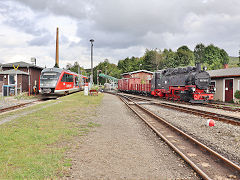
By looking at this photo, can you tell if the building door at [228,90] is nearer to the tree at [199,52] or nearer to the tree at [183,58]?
the tree at [183,58]

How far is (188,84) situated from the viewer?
17.2m

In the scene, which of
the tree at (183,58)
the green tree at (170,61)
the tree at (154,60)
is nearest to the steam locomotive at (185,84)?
the green tree at (170,61)

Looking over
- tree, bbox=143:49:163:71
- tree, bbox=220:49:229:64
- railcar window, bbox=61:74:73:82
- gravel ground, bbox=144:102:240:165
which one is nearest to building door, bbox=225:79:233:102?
gravel ground, bbox=144:102:240:165

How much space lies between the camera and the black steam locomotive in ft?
53.7

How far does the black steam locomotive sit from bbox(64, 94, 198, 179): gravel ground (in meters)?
10.8

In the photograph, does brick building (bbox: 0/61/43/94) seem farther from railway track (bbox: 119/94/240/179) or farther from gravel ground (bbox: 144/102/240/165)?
railway track (bbox: 119/94/240/179)

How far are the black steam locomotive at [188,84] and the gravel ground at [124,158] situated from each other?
1082 centimetres

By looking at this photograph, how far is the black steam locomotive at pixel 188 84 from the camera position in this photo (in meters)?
16.4

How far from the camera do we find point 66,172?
3.85 meters

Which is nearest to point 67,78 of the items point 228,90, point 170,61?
point 228,90

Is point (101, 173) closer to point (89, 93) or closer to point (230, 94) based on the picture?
point (230, 94)

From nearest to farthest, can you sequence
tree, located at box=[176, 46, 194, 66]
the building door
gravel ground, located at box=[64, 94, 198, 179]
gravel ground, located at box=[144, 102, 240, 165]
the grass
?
the grass, gravel ground, located at box=[64, 94, 198, 179], gravel ground, located at box=[144, 102, 240, 165], the building door, tree, located at box=[176, 46, 194, 66]

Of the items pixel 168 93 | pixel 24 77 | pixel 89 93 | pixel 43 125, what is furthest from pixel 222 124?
pixel 24 77

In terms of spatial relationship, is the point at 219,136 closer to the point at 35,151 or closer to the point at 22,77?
the point at 35,151
